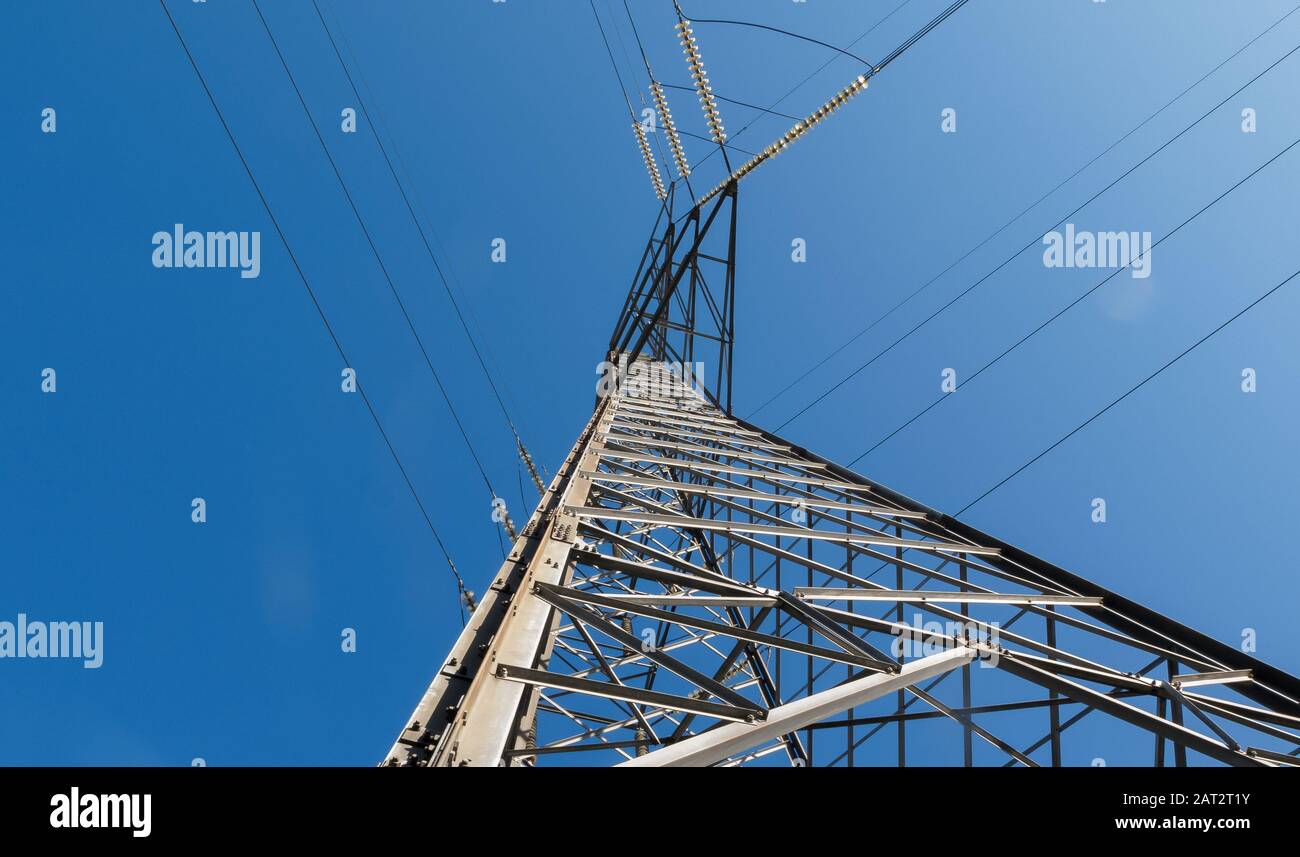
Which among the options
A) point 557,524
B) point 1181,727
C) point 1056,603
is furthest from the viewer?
point 1056,603

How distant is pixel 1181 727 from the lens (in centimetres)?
496

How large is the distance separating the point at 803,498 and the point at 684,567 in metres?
3.58

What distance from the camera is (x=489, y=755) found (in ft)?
10.6

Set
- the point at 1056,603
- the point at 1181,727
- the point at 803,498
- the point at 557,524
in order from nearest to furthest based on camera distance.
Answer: the point at 1181,727
the point at 557,524
the point at 1056,603
the point at 803,498

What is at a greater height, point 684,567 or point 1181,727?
point 684,567

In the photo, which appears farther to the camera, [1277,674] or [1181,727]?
[1277,674]
